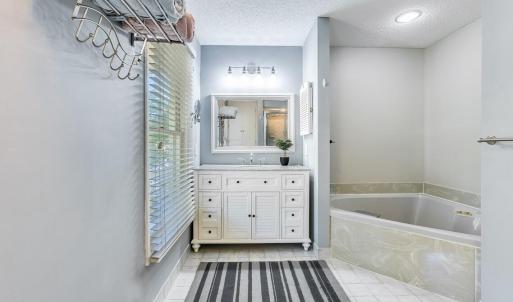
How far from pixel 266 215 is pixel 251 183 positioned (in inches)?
14.7

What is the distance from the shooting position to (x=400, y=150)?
3402mm

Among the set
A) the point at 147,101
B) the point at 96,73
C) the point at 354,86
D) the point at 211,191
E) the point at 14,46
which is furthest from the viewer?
the point at 354,86

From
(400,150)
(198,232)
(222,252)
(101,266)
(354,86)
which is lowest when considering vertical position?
(222,252)

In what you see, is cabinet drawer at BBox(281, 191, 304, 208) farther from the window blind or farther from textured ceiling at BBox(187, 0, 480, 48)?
textured ceiling at BBox(187, 0, 480, 48)

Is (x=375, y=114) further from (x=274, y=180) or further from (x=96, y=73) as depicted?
(x=96, y=73)

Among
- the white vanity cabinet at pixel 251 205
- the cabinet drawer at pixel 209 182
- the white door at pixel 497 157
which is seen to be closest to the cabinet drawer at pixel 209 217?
the white vanity cabinet at pixel 251 205

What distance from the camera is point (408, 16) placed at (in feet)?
8.52

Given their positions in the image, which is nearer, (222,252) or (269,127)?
(222,252)

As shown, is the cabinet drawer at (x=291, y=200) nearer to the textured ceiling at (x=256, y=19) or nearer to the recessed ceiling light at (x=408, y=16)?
the textured ceiling at (x=256, y=19)

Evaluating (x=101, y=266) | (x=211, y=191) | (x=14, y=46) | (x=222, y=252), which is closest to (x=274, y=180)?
(x=211, y=191)

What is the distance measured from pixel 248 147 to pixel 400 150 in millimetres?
1907

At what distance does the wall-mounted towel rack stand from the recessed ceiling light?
2.23 meters

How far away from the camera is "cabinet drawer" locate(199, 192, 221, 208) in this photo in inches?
111

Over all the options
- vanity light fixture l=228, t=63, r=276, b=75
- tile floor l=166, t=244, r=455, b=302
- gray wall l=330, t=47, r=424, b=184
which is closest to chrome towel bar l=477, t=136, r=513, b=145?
tile floor l=166, t=244, r=455, b=302
